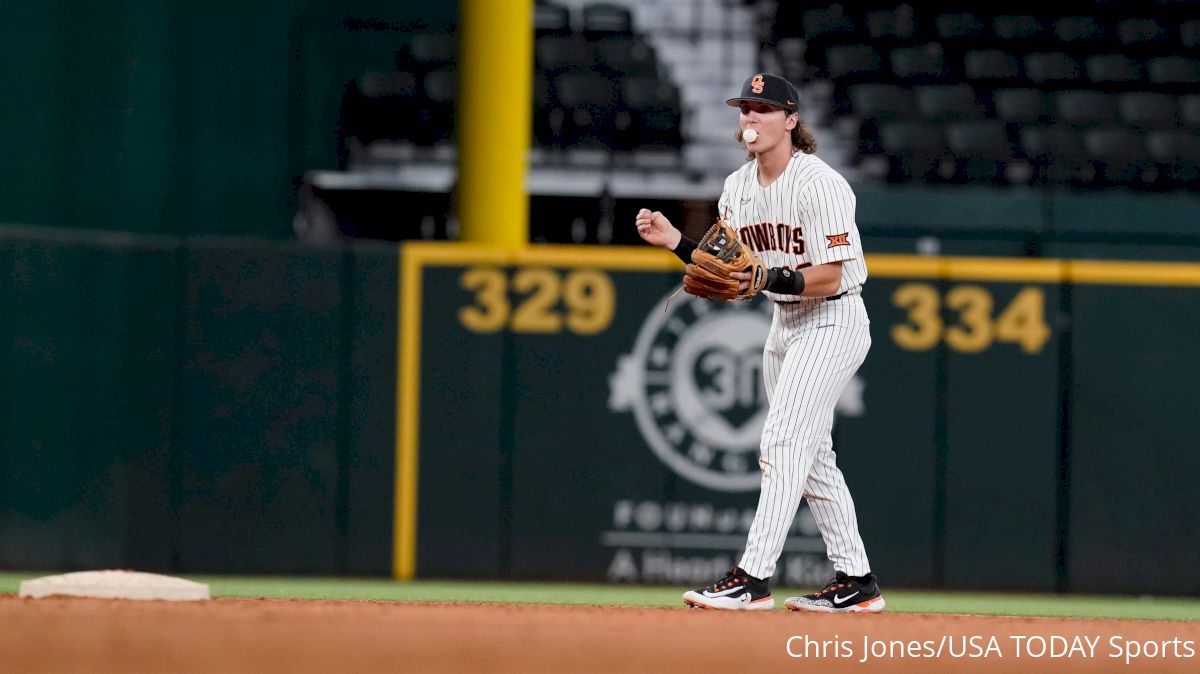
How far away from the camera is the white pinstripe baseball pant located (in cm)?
522

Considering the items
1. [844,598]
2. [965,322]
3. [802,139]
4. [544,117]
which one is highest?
[544,117]

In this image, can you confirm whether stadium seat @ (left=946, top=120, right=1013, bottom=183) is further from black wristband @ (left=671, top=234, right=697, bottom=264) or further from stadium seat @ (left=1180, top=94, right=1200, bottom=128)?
black wristband @ (left=671, top=234, right=697, bottom=264)

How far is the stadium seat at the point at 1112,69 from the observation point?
11.4m

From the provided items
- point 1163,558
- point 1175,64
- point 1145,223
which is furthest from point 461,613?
point 1175,64

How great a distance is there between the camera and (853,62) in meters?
11.3

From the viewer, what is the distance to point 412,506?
7.56 meters

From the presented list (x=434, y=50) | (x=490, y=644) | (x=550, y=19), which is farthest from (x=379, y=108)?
(x=490, y=644)

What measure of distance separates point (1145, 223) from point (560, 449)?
327 cm

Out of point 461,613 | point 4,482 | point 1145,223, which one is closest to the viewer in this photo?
point 461,613

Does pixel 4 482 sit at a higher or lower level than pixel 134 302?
lower

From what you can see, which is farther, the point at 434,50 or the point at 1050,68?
the point at 1050,68

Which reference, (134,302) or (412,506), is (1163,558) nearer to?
(412,506)

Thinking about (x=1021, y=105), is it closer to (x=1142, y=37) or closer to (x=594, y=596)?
(x=1142, y=37)

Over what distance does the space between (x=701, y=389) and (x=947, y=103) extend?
415cm
